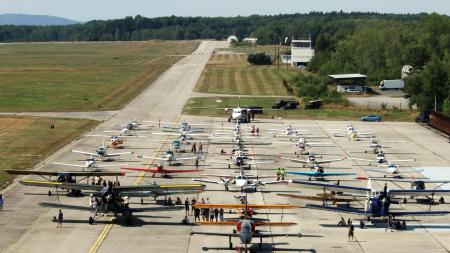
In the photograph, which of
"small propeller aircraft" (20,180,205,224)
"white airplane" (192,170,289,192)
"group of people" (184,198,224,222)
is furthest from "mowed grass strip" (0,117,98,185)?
"group of people" (184,198,224,222)

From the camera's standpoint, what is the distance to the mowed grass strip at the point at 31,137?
7712 centimetres

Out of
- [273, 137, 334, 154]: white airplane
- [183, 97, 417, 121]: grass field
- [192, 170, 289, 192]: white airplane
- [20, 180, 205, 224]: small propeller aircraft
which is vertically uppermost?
[20, 180, 205, 224]: small propeller aircraft

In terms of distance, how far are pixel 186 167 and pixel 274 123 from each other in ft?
121

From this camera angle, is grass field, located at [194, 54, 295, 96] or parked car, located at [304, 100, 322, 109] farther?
grass field, located at [194, 54, 295, 96]

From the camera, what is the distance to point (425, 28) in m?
177

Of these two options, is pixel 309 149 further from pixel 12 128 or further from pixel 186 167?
pixel 12 128

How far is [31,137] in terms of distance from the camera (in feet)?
305

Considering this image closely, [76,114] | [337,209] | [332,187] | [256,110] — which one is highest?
[332,187]

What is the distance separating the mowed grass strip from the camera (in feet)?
253

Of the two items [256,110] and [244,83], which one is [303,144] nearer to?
[256,110]

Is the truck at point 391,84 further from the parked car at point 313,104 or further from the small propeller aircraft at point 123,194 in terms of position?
the small propeller aircraft at point 123,194

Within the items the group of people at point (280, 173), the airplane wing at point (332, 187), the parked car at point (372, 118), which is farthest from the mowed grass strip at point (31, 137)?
the parked car at point (372, 118)

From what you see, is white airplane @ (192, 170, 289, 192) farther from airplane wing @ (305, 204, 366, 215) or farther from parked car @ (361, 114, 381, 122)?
parked car @ (361, 114, 381, 122)

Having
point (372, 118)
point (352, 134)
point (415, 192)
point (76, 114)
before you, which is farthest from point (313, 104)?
point (415, 192)
